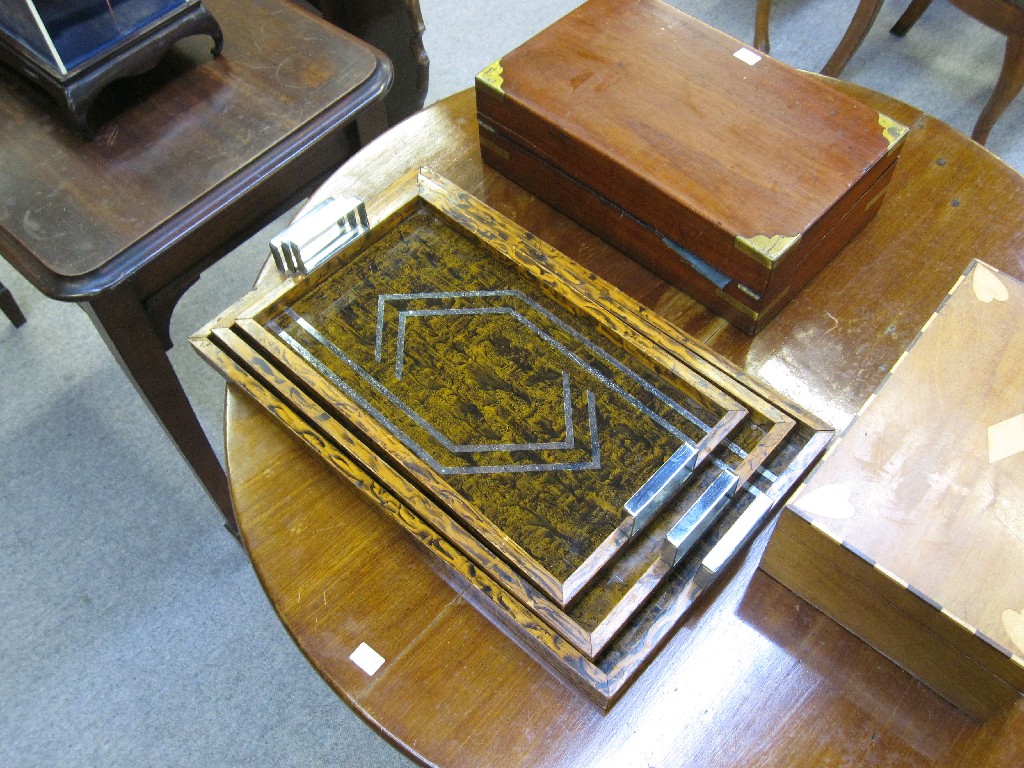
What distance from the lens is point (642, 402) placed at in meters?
0.92

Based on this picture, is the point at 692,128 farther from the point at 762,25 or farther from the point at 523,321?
the point at 762,25

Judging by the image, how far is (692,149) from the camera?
0.97 meters

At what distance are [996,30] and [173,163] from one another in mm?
1501

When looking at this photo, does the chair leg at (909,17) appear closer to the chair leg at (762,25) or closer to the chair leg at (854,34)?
the chair leg at (854,34)

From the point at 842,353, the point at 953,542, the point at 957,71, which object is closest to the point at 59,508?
the point at 842,353

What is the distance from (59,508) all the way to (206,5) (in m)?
0.89

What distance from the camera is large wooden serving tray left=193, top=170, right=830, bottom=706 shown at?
2.60 ft

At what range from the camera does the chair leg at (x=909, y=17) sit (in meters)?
2.09

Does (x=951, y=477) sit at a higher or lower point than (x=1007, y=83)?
higher

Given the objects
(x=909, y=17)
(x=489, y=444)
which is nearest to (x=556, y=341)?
(x=489, y=444)

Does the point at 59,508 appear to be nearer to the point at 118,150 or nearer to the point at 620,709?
the point at 118,150

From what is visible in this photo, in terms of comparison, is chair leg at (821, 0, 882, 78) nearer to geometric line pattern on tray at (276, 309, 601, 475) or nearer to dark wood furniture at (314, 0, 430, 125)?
dark wood furniture at (314, 0, 430, 125)

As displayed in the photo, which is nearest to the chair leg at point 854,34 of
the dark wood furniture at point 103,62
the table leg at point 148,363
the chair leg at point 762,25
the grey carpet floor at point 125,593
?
the chair leg at point 762,25

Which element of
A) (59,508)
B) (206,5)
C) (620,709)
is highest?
(206,5)
